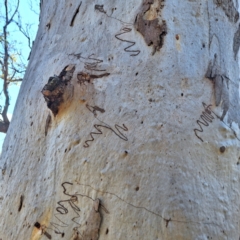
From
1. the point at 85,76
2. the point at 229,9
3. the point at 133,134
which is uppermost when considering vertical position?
the point at 229,9

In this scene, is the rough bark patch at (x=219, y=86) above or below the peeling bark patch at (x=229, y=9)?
below

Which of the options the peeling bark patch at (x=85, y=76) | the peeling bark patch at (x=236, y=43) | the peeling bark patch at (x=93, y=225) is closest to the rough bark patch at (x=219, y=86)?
the peeling bark patch at (x=236, y=43)

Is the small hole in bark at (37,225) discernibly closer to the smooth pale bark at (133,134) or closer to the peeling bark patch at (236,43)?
the smooth pale bark at (133,134)

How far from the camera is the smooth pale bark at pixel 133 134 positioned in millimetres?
636

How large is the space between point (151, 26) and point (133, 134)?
0.99 feet

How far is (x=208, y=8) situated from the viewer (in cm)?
90

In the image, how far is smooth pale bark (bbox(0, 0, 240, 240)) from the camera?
0.64 m

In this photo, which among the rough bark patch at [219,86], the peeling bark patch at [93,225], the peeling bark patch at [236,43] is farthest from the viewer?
the peeling bark patch at [236,43]

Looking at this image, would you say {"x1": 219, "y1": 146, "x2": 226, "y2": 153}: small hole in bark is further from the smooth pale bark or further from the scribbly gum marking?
the scribbly gum marking

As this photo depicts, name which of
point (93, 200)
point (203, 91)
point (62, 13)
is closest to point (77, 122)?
point (93, 200)

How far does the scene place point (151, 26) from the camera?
32.9 inches

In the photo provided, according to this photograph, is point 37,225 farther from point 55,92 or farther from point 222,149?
point 222,149

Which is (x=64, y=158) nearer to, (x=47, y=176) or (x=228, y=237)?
(x=47, y=176)

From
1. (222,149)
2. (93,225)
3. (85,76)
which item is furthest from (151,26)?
(93,225)
